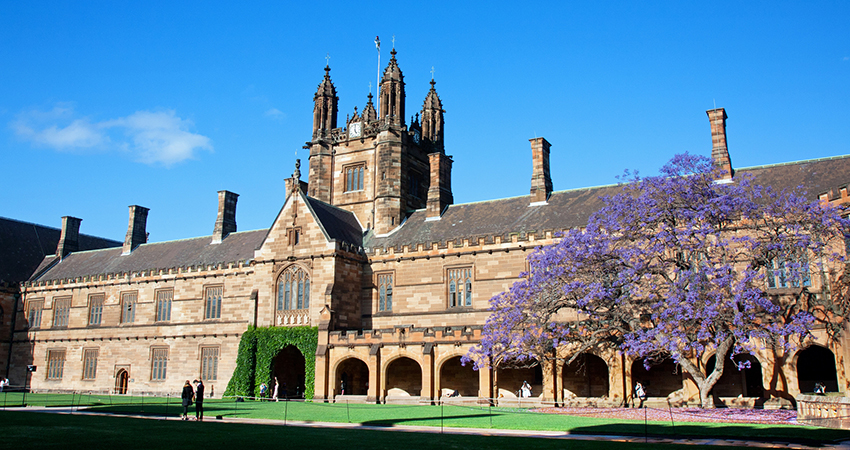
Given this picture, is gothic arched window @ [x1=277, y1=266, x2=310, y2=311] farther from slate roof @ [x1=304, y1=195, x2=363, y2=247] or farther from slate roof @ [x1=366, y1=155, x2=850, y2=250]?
slate roof @ [x1=366, y1=155, x2=850, y2=250]

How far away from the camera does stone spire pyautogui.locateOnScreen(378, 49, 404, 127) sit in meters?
41.8

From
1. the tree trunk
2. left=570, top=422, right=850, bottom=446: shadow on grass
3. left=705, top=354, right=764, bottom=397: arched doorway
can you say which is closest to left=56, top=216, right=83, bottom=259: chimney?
left=705, top=354, right=764, bottom=397: arched doorway

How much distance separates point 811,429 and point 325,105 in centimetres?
3399

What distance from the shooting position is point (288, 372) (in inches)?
1465

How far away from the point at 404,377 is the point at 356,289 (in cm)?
509

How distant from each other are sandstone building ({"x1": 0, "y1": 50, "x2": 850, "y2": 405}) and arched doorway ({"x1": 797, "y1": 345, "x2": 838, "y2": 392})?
72 mm

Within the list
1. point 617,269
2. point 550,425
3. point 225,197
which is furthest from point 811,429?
point 225,197

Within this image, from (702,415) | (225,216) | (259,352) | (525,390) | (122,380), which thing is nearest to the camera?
(702,415)

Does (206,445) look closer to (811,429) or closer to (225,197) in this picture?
(811,429)

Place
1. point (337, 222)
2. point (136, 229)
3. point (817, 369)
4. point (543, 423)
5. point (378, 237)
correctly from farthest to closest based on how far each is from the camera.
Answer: point (136, 229)
point (378, 237)
point (337, 222)
point (817, 369)
point (543, 423)

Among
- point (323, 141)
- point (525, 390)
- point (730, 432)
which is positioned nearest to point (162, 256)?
point (323, 141)

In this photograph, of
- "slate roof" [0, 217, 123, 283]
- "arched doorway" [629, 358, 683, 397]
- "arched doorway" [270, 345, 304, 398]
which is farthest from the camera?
"slate roof" [0, 217, 123, 283]

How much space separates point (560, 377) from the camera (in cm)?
2703

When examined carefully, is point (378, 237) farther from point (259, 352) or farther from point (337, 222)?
point (259, 352)
